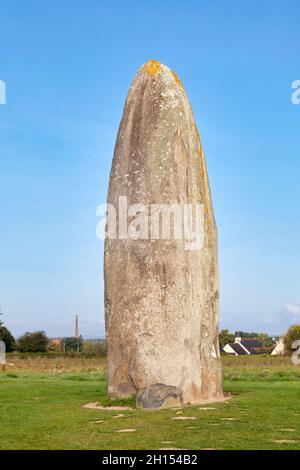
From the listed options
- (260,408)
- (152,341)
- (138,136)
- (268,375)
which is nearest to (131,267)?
(152,341)

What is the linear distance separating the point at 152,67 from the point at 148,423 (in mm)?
9172

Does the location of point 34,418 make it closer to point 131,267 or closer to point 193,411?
point 193,411

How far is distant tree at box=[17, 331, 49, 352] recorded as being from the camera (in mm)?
64438

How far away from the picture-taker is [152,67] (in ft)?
55.7

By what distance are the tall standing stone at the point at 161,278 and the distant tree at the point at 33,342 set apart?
50.4 m

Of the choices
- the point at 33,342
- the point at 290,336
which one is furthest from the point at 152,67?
the point at 33,342

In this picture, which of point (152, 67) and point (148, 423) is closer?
point (148, 423)

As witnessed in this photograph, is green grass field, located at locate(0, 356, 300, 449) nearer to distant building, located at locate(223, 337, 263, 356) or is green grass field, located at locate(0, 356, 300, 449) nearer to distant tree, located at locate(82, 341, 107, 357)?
distant tree, located at locate(82, 341, 107, 357)

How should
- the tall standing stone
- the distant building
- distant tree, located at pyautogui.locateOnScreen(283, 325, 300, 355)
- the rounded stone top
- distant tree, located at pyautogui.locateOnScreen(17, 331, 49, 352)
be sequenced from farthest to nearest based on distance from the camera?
1. the distant building
2. distant tree, located at pyautogui.locateOnScreen(17, 331, 49, 352)
3. distant tree, located at pyautogui.locateOnScreen(283, 325, 300, 355)
4. the rounded stone top
5. the tall standing stone

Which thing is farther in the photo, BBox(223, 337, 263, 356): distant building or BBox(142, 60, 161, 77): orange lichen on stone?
BBox(223, 337, 263, 356): distant building

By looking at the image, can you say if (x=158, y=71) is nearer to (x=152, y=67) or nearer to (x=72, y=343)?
(x=152, y=67)

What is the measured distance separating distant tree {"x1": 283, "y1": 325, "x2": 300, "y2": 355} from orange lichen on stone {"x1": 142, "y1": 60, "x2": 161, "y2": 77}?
46.4 meters

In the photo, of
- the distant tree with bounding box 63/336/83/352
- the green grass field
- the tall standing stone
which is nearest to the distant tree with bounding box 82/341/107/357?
the distant tree with bounding box 63/336/83/352

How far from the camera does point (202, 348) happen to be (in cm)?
1517
